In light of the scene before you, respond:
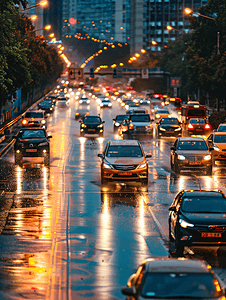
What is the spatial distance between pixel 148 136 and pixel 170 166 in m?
17.2

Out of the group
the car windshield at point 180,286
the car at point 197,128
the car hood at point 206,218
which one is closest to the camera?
the car windshield at point 180,286

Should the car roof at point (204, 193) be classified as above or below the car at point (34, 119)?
above

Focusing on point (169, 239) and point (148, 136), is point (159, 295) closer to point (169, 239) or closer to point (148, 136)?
point (169, 239)

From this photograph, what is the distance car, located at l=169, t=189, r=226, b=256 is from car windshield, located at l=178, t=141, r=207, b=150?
13944 millimetres

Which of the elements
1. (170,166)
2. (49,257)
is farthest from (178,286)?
(170,166)

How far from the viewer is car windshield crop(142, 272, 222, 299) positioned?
6.73m

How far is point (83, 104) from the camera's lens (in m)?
110

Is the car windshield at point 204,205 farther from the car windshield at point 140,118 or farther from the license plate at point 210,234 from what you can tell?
the car windshield at point 140,118

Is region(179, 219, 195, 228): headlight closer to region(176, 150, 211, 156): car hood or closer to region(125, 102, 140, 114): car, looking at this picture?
region(176, 150, 211, 156): car hood

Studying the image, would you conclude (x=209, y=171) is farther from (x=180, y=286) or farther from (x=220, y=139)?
(x=180, y=286)

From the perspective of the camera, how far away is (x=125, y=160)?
22.6m

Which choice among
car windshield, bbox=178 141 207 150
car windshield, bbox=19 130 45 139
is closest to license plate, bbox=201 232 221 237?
car windshield, bbox=178 141 207 150

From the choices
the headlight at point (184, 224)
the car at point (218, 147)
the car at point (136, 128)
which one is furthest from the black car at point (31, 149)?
the headlight at point (184, 224)

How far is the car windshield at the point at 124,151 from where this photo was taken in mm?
23328
